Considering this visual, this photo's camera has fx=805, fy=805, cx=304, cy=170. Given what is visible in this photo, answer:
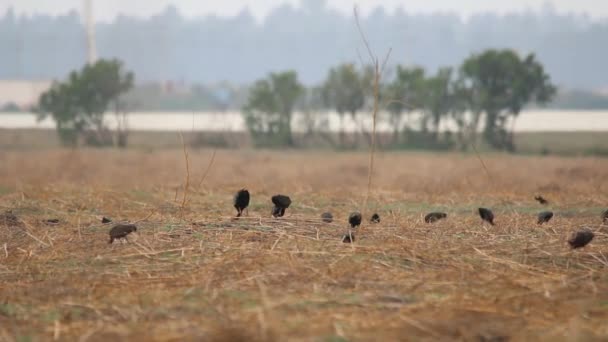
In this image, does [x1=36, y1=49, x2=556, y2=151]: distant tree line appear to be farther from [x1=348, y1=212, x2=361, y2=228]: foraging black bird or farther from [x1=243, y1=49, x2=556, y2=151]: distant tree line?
[x1=348, y1=212, x2=361, y2=228]: foraging black bird

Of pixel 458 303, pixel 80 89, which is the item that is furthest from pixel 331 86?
pixel 458 303

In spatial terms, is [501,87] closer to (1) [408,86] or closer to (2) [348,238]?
(1) [408,86]

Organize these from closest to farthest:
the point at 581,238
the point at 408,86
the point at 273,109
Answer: the point at 581,238, the point at 408,86, the point at 273,109

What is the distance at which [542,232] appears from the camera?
7258 millimetres

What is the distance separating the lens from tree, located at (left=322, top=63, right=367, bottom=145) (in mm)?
40834

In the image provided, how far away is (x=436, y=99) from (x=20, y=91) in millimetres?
65517

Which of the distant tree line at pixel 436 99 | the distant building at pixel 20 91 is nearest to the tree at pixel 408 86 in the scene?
the distant tree line at pixel 436 99

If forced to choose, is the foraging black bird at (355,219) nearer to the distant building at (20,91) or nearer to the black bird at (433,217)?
the black bird at (433,217)

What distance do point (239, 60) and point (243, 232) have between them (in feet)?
626

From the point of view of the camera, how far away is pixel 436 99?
38.9 metres

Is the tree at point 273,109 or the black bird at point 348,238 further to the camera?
the tree at point 273,109

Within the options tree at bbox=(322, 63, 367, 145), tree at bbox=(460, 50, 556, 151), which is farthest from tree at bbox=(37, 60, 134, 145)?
tree at bbox=(460, 50, 556, 151)

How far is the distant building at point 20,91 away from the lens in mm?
86606

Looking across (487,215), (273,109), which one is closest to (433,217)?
(487,215)
